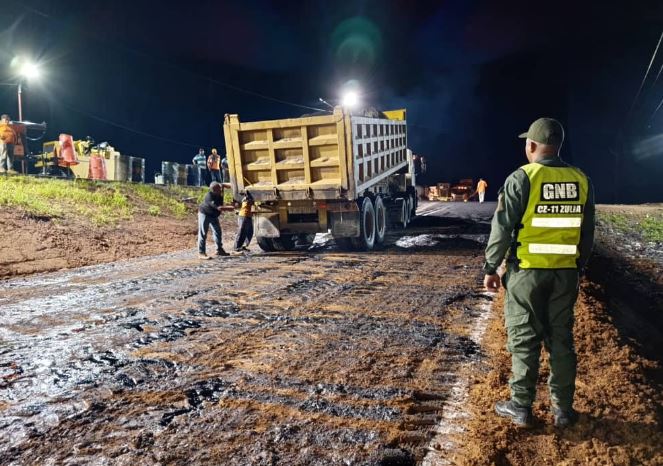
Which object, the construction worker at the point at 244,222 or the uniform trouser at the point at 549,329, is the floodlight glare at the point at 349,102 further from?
the uniform trouser at the point at 549,329

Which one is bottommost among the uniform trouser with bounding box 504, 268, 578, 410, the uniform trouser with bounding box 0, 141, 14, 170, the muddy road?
the muddy road

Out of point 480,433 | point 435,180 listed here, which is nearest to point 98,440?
point 480,433

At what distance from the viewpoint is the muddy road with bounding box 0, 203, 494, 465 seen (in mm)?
2342

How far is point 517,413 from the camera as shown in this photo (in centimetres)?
253

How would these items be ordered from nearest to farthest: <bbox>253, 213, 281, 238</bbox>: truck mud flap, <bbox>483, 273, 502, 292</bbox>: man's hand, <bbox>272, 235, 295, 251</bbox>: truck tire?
<bbox>483, 273, 502, 292</bbox>: man's hand < <bbox>253, 213, 281, 238</bbox>: truck mud flap < <bbox>272, 235, 295, 251</bbox>: truck tire

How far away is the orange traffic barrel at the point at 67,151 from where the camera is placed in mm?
17094

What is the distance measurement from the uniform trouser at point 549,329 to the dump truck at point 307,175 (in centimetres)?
577

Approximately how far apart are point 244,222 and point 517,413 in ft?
23.7

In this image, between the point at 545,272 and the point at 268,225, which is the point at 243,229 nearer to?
the point at 268,225

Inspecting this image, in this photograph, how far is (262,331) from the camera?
4.08 m

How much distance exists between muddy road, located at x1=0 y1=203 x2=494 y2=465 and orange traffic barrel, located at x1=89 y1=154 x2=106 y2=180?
13386 millimetres

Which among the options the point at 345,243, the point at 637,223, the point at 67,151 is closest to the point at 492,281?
the point at 345,243

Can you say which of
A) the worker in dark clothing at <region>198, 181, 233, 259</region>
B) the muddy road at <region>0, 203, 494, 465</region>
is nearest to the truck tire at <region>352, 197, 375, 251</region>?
the muddy road at <region>0, 203, 494, 465</region>

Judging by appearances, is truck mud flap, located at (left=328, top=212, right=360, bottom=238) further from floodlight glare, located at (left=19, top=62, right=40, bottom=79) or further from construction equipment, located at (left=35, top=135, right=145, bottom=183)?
floodlight glare, located at (left=19, top=62, right=40, bottom=79)
